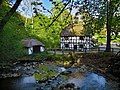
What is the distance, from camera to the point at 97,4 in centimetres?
612

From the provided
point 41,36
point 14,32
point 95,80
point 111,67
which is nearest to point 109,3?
point 111,67

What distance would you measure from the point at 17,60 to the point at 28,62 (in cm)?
Answer: 170

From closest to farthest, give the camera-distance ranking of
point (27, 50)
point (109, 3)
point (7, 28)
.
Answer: point (109, 3)
point (7, 28)
point (27, 50)

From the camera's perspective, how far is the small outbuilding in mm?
48647

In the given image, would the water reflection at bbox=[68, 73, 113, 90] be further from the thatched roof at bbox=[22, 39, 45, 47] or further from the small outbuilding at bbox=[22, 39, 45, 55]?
the thatched roof at bbox=[22, 39, 45, 47]

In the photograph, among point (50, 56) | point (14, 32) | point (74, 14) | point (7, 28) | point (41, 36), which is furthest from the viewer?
point (41, 36)

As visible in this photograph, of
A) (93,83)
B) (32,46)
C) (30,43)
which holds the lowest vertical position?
(93,83)

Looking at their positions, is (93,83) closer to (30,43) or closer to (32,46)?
(32,46)

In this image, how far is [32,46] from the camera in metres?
49.7

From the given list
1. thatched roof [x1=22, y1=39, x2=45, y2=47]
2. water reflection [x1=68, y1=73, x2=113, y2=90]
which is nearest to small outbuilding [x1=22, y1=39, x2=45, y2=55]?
thatched roof [x1=22, y1=39, x2=45, y2=47]

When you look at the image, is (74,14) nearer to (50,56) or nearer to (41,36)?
(50,56)

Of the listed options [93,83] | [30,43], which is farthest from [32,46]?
[93,83]

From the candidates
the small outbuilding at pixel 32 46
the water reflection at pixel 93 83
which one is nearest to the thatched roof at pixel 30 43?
the small outbuilding at pixel 32 46

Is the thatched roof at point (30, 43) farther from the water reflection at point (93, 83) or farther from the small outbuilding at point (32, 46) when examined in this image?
the water reflection at point (93, 83)
